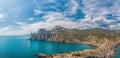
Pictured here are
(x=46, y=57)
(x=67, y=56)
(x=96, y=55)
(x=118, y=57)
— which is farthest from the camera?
(x=118, y=57)

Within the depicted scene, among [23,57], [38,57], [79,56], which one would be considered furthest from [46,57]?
[79,56]

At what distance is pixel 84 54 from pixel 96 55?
10826mm

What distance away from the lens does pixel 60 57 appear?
155625mm

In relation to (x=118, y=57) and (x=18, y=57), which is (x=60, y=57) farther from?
(x=118, y=57)

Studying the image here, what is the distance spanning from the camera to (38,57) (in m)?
185

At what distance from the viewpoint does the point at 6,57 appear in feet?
592

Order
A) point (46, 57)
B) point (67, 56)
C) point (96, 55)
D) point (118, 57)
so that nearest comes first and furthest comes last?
1. point (67, 56)
2. point (96, 55)
3. point (46, 57)
4. point (118, 57)

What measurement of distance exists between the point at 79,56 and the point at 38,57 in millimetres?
44889

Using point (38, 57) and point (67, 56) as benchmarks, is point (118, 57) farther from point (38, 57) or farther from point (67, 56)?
point (38, 57)

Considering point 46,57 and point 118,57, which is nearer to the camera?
point 46,57

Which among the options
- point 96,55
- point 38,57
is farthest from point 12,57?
point 96,55

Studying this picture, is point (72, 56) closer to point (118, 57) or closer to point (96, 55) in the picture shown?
point (96, 55)

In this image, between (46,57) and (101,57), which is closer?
(101,57)

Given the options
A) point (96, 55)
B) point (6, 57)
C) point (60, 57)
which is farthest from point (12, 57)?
point (96, 55)
